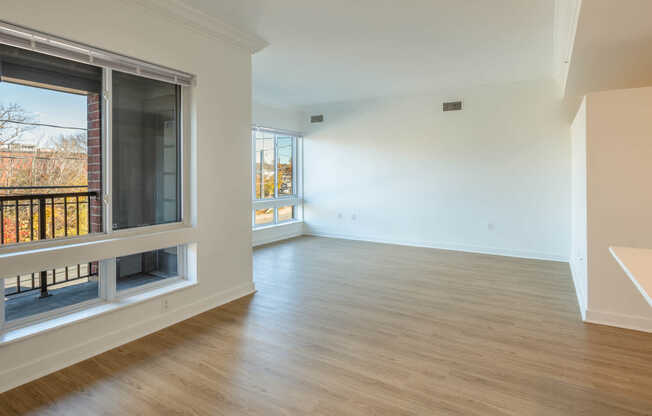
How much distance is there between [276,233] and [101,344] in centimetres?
479

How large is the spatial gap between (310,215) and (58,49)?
597 centimetres

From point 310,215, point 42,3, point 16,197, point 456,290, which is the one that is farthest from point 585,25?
point 310,215

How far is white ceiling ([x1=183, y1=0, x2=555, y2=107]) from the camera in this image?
3.26 metres

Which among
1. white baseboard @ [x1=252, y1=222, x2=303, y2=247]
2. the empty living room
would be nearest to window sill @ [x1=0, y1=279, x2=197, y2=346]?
the empty living room

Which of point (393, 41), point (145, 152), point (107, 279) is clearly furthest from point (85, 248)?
point (393, 41)

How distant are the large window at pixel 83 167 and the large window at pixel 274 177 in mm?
3597

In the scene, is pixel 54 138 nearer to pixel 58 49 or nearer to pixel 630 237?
pixel 58 49

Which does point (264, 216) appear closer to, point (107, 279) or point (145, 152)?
point (145, 152)

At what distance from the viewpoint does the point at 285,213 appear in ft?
26.3

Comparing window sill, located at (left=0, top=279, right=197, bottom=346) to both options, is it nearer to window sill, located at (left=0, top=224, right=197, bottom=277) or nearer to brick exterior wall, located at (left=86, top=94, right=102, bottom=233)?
window sill, located at (left=0, top=224, right=197, bottom=277)

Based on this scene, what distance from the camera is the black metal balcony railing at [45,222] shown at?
239cm

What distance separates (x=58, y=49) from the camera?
249 centimetres

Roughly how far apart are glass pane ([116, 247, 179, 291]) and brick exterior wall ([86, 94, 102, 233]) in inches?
15.1

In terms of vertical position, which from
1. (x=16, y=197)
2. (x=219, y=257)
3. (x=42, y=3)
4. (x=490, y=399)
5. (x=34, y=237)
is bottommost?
(x=490, y=399)
